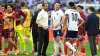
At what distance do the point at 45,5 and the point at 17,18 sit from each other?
1.96 meters

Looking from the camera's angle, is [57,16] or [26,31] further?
[26,31]

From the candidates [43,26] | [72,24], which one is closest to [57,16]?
[43,26]

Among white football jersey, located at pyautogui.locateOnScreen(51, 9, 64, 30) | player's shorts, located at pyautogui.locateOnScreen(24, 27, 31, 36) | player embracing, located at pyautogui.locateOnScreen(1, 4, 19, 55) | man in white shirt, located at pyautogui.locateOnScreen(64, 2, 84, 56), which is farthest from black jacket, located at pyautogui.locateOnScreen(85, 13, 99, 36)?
player's shorts, located at pyautogui.locateOnScreen(24, 27, 31, 36)

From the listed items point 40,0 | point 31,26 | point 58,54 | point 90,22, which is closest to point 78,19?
point 90,22

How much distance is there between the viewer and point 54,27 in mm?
15398

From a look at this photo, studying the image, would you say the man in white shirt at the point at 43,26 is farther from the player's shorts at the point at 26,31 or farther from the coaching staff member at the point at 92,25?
the player's shorts at the point at 26,31

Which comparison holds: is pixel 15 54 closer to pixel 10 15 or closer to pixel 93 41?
pixel 10 15

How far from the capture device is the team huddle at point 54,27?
1482cm

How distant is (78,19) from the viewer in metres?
15.0

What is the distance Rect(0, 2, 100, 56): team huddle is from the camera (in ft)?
48.6

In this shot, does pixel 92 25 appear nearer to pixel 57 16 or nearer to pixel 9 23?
pixel 57 16

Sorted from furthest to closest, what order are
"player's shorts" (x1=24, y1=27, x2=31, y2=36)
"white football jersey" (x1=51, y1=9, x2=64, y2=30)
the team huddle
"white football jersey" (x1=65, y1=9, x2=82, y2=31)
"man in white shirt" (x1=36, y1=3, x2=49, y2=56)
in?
"player's shorts" (x1=24, y1=27, x2=31, y2=36)
"white football jersey" (x1=51, y1=9, x2=64, y2=30)
"man in white shirt" (x1=36, y1=3, x2=49, y2=56)
the team huddle
"white football jersey" (x1=65, y1=9, x2=82, y2=31)

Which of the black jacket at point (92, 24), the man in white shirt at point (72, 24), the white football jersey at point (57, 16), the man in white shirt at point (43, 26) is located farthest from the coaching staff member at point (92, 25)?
the man in white shirt at point (43, 26)

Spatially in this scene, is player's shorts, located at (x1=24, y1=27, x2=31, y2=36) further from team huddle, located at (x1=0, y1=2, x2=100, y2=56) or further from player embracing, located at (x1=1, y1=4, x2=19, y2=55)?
player embracing, located at (x1=1, y1=4, x2=19, y2=55)
